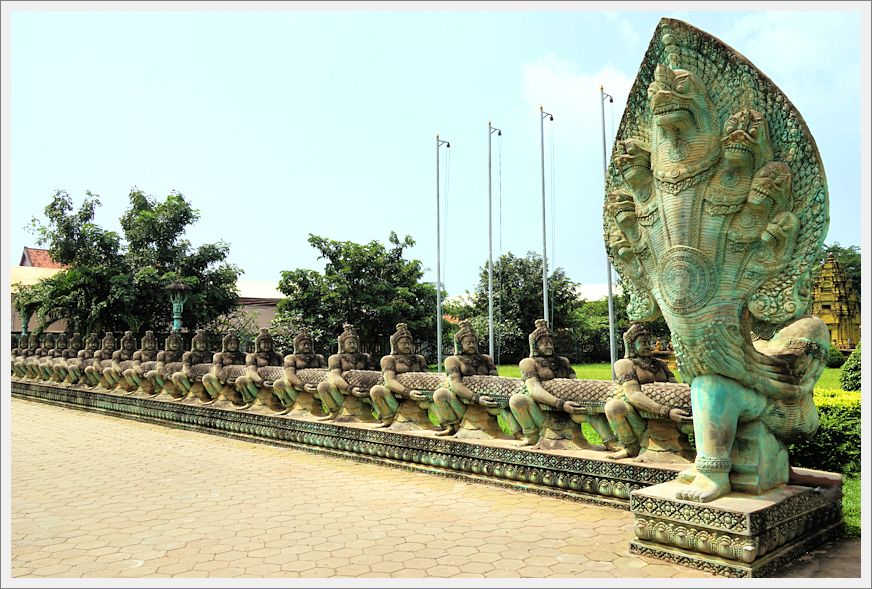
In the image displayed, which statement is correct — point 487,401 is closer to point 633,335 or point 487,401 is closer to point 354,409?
point 633,335

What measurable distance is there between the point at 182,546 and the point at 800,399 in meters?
4.08

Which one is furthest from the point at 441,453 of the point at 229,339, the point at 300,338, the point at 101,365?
the point at 101,365

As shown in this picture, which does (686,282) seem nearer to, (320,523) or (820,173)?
(820,173)

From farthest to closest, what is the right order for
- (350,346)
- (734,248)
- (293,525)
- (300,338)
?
(300,338) → (350,346) → (293,525) → (734,248)

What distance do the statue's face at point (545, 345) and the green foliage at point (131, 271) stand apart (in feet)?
54.7

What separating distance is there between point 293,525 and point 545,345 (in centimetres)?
270

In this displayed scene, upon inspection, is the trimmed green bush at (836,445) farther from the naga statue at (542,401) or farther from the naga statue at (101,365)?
the naga statue at (101,365)

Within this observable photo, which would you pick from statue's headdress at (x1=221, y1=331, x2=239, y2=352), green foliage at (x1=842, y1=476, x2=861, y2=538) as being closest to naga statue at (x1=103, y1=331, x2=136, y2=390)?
statue's headdress at (x1=221, y1=331, x2=239, y2=352)

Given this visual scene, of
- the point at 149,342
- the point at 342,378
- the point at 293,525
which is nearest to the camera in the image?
the point at 293,525

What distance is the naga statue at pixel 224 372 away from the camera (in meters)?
10.4

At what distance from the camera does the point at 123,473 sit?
23.8ft

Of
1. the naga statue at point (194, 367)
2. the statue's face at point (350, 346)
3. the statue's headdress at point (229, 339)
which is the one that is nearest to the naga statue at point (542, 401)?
the statue's face at point (350, 346)

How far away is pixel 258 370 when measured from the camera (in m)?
9.88

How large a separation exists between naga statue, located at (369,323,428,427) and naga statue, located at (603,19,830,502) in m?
3.97
